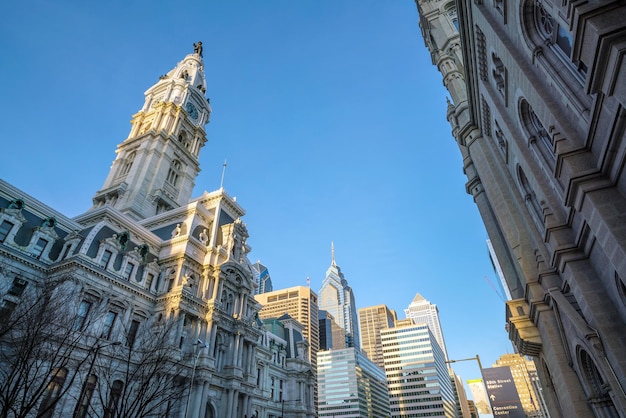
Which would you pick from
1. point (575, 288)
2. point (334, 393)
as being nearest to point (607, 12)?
point (575, 288)

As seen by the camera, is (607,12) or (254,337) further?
(254,337)

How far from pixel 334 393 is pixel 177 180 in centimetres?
13962

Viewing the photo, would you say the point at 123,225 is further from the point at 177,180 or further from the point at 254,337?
the point at 177,180

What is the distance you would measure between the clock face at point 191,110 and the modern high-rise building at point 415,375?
455 ft

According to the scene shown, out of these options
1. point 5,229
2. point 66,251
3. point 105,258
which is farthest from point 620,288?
point 5,229

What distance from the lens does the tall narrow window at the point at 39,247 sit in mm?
31172

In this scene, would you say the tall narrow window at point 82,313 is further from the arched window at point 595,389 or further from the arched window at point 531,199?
the arched window at point 531,199

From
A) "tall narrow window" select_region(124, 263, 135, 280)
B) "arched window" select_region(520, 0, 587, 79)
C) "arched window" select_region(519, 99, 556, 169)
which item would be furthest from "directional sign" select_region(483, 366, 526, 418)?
"arched window" select_region(520, 0, 587, 79)

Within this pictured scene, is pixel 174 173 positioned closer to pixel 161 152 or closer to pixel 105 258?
pixel 161 152

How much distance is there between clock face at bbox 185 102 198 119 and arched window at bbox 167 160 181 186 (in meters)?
12.7

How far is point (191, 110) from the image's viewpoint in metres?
74.9

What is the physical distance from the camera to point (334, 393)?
545 ft

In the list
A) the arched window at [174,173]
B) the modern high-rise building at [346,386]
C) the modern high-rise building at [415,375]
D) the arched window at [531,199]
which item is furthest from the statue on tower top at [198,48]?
the modern high-rise building at [415,375]

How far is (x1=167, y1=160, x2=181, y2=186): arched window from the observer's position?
64.9 m
